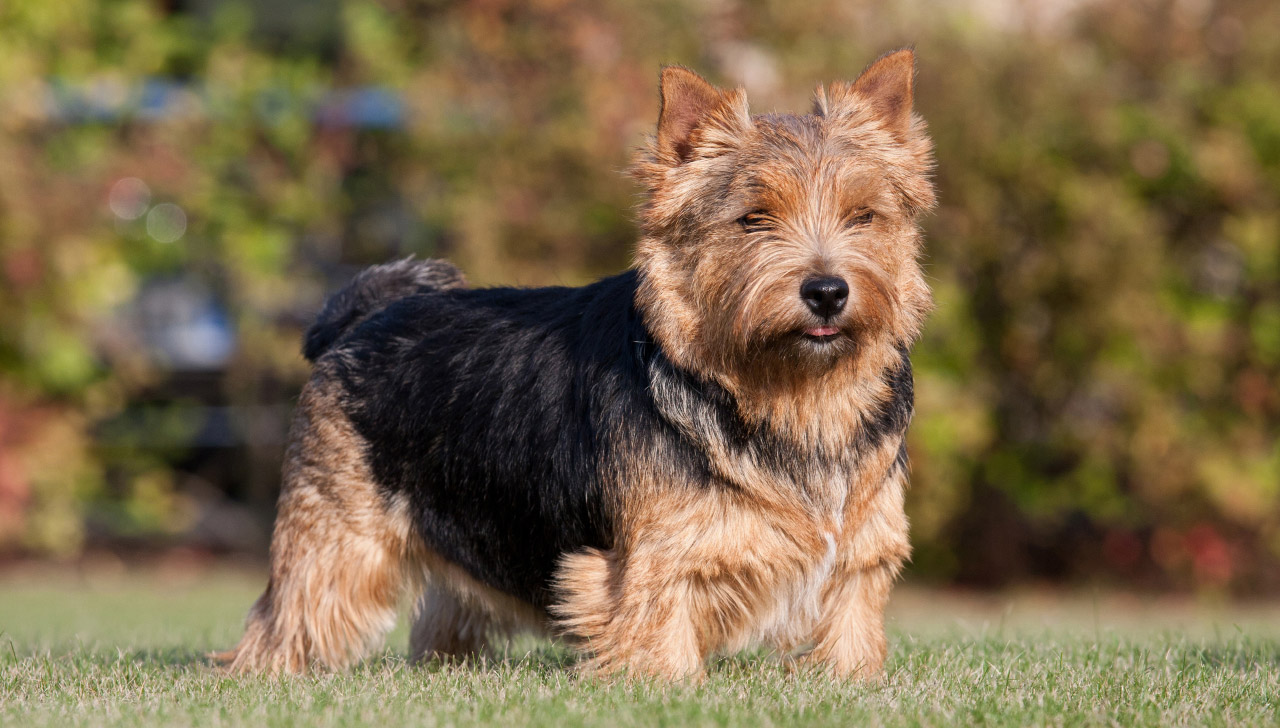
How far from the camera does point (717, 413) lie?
4305mm

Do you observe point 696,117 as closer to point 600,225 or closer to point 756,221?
point 756,221

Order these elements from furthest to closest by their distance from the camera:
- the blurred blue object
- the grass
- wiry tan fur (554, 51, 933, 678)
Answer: the blurred blue object → wiry tan fur (554, 51, 933, 678) → the grass

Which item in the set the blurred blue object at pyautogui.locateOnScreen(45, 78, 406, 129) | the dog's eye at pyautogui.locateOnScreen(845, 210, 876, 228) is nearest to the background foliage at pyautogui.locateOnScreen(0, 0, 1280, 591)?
the blurred blue object at pyautogui.locateOnScreen(45, 78, 406, 129)

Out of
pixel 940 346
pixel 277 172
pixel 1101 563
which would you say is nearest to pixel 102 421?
pixel 277 172

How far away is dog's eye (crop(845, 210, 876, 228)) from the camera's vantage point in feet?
14.3

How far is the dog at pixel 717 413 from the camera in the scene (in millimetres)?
4215

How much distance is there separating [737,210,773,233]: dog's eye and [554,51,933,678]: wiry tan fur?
0.08ft

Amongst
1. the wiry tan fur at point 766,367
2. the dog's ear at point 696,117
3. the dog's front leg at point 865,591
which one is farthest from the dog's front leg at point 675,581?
the dog's ear at point 696,117

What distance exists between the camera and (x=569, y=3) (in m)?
12.1

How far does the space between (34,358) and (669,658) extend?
Answer: 32.3ft

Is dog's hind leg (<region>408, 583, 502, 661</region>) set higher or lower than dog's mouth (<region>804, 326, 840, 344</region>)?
lower

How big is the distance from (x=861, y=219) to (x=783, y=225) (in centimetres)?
28

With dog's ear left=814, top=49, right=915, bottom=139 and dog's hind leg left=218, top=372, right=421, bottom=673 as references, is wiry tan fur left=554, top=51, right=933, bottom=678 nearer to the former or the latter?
dog's ear left=814, top=49, right=915, bottom=139

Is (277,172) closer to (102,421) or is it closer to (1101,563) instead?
(102,421)
